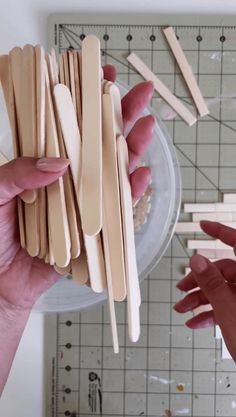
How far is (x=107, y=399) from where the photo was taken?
2.55ft

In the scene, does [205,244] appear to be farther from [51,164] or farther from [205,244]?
[51,164]

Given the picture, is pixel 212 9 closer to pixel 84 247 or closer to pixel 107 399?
pixel 84 247

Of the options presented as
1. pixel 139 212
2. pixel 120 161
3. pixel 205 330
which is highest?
pixel 120 161

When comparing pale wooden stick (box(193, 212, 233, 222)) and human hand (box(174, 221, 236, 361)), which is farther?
pale wooden stick (box(193, 212, 233, 222))

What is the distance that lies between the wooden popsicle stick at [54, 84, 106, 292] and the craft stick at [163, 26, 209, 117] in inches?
12.6

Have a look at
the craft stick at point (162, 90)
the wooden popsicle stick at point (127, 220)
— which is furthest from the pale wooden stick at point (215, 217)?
the wooden popsicle stick at point (127, 220)

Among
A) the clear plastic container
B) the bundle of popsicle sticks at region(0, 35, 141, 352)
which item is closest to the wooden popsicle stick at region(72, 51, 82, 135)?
the bundle of popsicle sticks at region(0, 35, 141, 352)

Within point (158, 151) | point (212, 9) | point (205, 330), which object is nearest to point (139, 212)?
point (158, 151)

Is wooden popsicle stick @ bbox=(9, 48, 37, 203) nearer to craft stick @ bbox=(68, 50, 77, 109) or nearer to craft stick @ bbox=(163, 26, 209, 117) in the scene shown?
craft stick @ bbox=(68, 50, 77, 109)

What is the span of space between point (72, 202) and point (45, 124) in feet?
0.25

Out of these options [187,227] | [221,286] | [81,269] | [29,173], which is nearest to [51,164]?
[29,173]

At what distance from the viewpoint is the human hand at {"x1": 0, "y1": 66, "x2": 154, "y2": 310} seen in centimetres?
45

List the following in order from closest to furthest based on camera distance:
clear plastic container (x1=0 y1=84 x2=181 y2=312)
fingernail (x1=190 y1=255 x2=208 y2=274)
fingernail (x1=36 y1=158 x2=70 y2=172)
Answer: fingernail (x1=36 y1=158 x2=70 y2=172) → fingernail (x1=190 y1=255 x2=208 y2=274) → clear plastic container (x1=0 y1=84 x2=181 y2=312)

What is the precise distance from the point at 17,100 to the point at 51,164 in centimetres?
8
